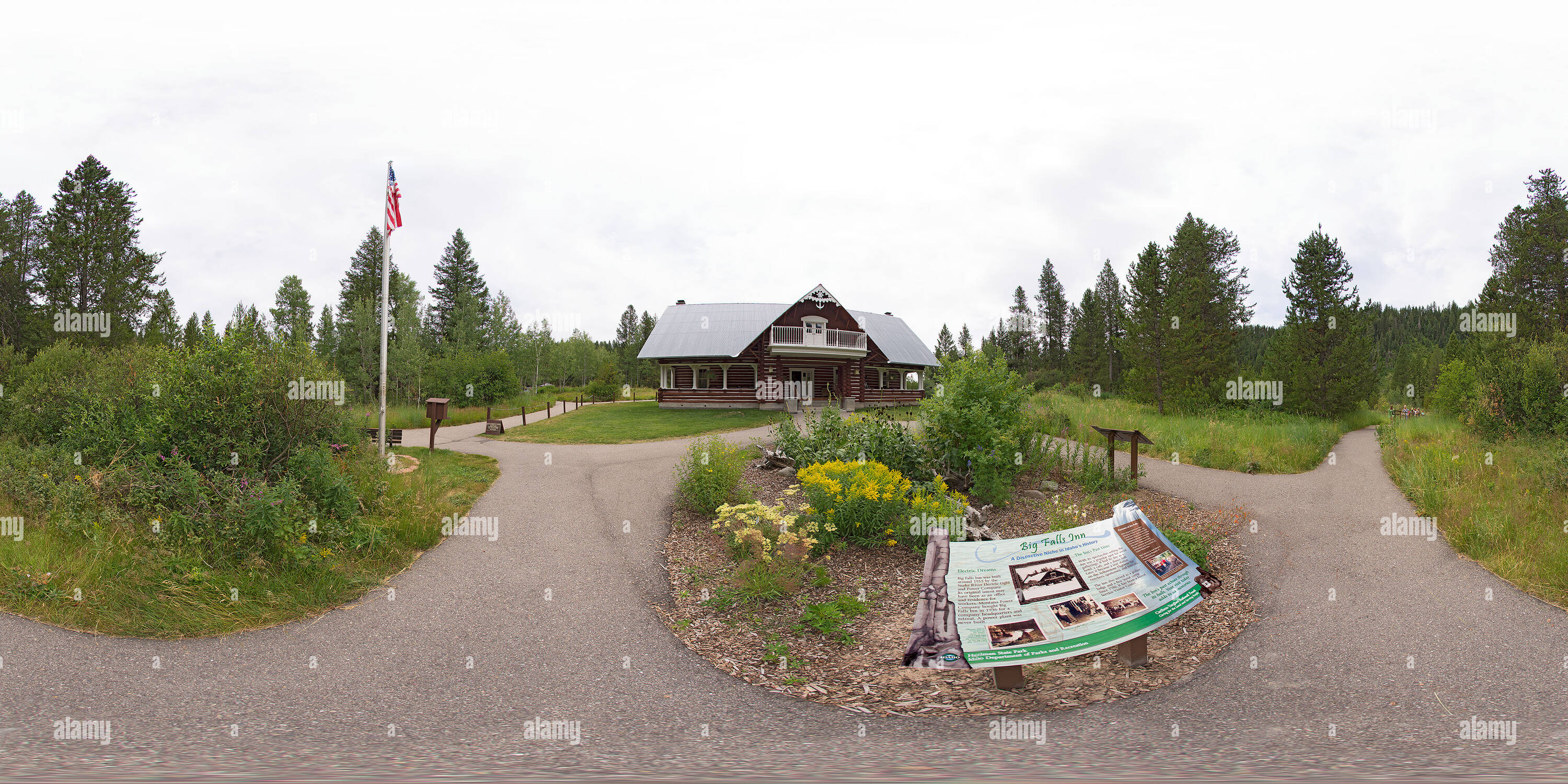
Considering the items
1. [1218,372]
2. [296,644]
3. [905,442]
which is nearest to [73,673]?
[296,644]

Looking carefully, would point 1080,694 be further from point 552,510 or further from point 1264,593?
point 552,510

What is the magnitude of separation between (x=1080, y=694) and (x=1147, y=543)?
1394mm

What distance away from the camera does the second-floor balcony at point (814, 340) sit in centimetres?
3297

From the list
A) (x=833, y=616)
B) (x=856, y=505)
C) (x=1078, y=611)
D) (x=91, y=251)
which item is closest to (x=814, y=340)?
(x=856, y=505)

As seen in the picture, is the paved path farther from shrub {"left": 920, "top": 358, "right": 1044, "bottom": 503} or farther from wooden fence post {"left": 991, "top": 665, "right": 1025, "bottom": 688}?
shrub {"left": 920, "top": 358, "right": 1044, "bottom": 503}

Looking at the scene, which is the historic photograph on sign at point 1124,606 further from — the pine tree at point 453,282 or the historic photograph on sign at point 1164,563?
the pine tree at point 453,282

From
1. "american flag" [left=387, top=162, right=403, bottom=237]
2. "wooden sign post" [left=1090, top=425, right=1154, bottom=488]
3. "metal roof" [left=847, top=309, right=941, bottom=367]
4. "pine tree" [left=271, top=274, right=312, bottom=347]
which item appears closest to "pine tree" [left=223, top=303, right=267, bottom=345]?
"american flag" [left=387, top=162, right=403, bottom=237]

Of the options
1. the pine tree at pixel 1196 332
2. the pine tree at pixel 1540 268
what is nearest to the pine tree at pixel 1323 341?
the pine tree at pixel 1196 332

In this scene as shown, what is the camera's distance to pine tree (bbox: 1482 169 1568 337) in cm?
2717

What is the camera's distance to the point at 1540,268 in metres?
28.0

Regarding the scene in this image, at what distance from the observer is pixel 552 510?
1065 centimetres

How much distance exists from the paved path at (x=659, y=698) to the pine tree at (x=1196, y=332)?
23.9m

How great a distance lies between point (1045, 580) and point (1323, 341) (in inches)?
1123

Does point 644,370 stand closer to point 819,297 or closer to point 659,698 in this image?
point 819,297
